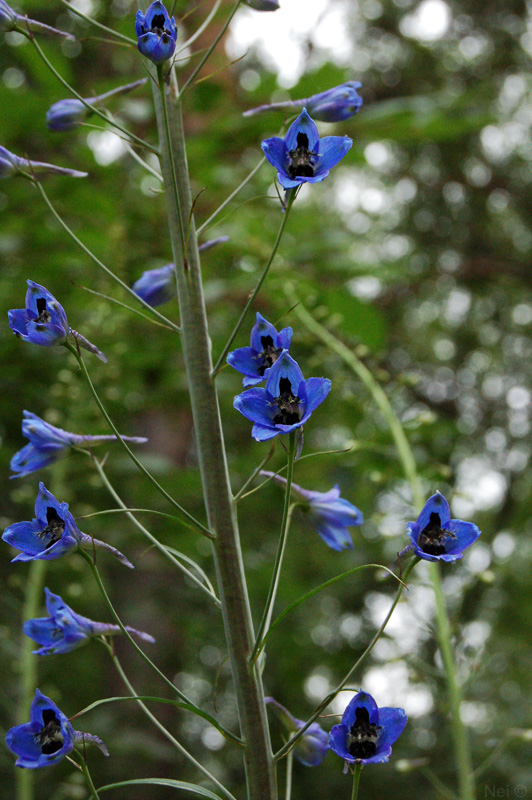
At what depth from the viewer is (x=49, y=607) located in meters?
1.46

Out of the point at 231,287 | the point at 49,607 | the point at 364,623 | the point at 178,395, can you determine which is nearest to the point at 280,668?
the point at 364,623

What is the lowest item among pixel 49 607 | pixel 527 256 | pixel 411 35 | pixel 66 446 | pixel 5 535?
pixel 49 607

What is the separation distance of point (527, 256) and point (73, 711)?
5952mm

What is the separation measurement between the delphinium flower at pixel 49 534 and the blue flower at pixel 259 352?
0.42 metres

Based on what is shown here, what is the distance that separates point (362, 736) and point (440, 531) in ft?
1.21

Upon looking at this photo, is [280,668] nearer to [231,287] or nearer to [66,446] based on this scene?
[231,287]

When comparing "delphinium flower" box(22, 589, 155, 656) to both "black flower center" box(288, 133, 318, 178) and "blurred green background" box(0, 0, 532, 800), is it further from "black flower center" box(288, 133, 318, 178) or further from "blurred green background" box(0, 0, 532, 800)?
"black flower center" box(288, 133, 318, 178)

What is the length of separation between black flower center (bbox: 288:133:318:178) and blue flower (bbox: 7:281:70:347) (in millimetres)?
516

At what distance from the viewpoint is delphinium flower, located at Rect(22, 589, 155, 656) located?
4.65ft

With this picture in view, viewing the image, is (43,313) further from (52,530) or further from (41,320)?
(52,530)

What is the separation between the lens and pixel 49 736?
1.28 meters

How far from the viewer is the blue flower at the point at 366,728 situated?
121 centimetres

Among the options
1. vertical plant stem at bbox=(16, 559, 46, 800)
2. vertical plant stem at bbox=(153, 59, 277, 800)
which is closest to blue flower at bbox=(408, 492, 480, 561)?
vertical plant stem at bbox=(153, 59, 277, 800)

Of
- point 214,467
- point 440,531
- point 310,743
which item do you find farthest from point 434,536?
point 310,743
